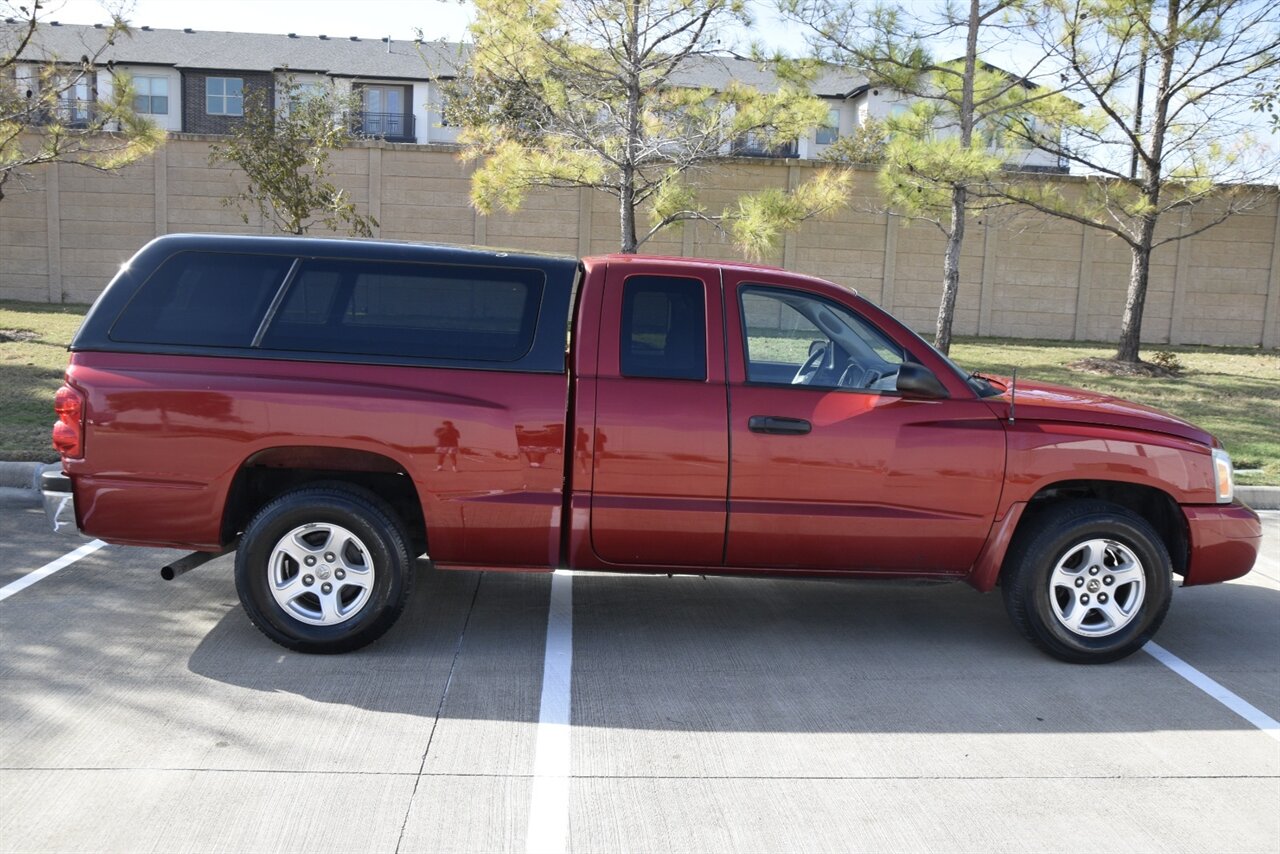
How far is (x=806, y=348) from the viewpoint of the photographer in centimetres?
561

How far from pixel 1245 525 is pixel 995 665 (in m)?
1.41

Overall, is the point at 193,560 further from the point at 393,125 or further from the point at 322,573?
the point at 393,125

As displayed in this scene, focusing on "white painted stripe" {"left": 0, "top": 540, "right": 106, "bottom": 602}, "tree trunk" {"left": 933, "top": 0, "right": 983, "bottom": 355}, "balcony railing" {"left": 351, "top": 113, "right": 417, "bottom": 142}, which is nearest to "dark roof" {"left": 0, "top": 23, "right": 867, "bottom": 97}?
"balcony railing" {"left": 351, "top": 113, "right": 417, "bottom": 142}

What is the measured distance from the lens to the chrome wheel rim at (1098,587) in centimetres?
540

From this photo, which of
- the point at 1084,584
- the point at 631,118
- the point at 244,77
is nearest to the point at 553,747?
the point at 1084,584

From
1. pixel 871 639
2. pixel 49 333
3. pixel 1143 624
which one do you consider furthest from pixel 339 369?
pixel 49 333

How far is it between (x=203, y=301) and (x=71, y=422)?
783mm

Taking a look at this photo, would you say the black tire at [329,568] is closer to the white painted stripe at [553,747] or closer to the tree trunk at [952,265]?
the white painted stripe at [553,747]

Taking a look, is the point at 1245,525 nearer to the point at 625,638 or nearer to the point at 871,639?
the point at 871,639

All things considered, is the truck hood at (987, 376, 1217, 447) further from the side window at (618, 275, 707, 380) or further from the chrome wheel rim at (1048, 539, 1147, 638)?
the side window at (618, 275, 707, 380)

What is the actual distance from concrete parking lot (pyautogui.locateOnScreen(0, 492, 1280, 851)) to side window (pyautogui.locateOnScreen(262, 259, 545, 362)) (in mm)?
1437

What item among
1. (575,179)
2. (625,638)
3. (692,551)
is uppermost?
(575,179)

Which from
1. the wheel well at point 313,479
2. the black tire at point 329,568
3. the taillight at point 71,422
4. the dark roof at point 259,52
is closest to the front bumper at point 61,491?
the taillight at point 71,422

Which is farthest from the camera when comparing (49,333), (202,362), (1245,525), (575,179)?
(49,333)
